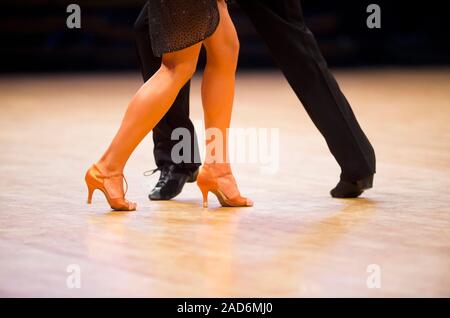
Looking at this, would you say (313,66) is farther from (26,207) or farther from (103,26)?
(103,26)

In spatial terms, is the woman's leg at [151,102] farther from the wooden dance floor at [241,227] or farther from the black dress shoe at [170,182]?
the black dress shoe at [170,182]

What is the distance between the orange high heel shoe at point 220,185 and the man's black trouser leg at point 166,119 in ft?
1.00

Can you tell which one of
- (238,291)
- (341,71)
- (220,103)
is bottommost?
(341,71)

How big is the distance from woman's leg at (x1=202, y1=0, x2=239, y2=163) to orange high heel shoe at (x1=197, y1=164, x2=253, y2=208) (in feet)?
0.09

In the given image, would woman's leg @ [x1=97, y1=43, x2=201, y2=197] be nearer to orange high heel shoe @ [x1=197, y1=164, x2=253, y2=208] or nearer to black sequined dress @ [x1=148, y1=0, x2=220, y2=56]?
black sequined dress @ [x1=148, y1=0, x2=220, y2=56]

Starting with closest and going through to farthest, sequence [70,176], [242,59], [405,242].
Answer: [405,242], [70,176], [242,59]

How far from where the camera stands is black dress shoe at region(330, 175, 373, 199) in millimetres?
3018

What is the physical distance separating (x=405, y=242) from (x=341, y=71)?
6118 mm

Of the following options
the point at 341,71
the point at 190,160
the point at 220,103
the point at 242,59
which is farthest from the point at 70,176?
the point at 242,59

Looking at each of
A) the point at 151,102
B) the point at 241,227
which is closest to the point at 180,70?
the point at 151,102

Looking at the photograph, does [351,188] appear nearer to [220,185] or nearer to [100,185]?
[220,185]

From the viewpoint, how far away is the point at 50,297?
1.92m

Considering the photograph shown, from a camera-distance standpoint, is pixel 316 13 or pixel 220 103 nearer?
pixel 220 103

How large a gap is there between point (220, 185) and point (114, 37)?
629 centimetres
